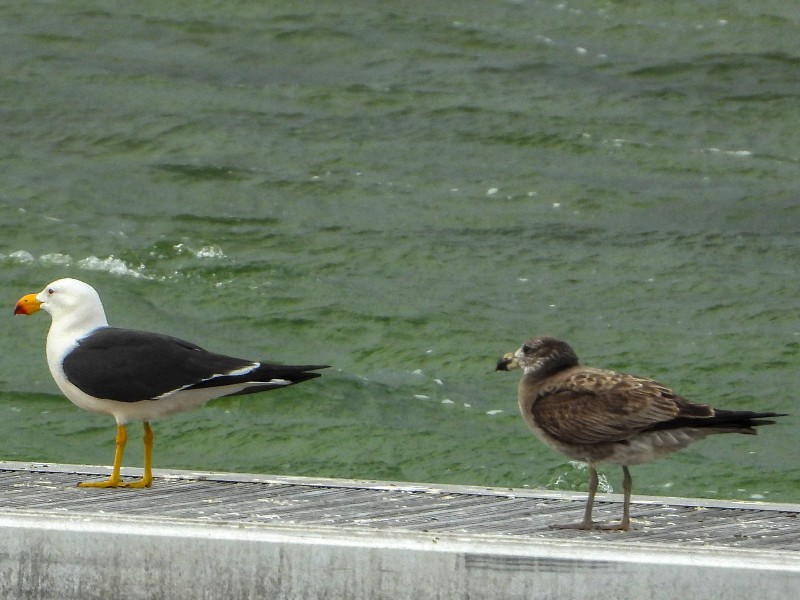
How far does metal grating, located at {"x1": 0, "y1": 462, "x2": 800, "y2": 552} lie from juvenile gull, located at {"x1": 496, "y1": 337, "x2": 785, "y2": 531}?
262mm

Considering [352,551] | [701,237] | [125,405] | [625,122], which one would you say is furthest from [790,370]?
[352,551]

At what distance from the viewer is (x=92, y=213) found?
19.5 meters

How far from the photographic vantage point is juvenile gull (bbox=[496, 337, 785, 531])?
645 centimetres

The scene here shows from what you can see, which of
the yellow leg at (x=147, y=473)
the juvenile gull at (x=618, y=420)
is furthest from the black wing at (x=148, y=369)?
the juvenile gull at (x=618, y=420)

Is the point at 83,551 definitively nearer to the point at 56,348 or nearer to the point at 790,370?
the point at 56,348

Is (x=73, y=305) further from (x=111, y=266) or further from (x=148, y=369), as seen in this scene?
(x=111, y=266)

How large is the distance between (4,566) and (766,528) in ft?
10.8

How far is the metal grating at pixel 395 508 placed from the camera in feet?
21.2

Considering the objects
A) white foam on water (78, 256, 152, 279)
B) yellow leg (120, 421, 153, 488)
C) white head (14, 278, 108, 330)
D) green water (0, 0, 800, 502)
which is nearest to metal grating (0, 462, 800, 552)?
yellow leg (120, 421, 153, 488)

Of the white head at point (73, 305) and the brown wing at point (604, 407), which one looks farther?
the white head at point (73, 305)

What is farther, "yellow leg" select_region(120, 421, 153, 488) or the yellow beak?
the yellow beak

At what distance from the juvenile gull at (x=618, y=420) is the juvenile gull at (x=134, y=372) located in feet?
4.99

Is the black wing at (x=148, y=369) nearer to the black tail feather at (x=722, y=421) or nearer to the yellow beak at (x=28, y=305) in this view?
the yellow beak at (x=28, y=305)

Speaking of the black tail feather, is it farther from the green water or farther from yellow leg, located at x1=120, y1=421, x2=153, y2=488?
the green water
